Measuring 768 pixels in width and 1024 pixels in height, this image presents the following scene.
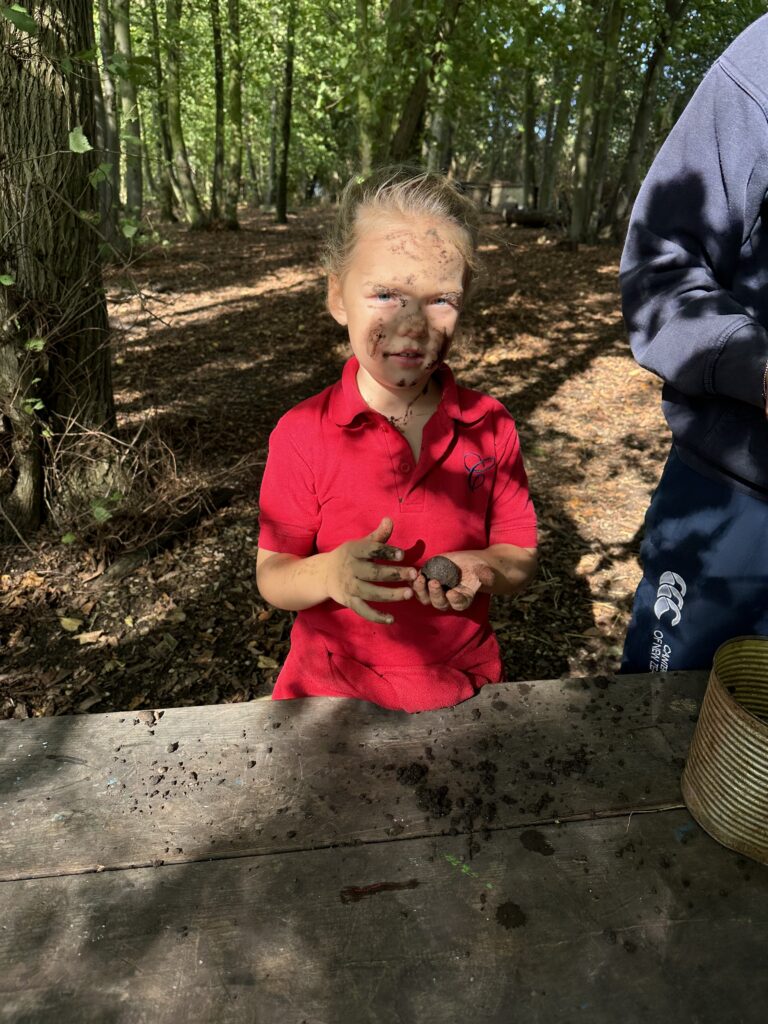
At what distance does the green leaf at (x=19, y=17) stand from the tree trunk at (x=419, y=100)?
6069 millimetres

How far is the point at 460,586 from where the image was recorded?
60.1 inches

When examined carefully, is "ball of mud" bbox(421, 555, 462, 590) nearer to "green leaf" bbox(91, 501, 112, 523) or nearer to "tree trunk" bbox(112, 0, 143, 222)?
"tree trunk" bbox(112, 0, 143, 222)

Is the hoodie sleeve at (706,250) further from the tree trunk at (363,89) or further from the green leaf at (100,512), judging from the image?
the tree trunk at (363,89)

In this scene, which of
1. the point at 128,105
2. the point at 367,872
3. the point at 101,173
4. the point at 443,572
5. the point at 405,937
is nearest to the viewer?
the point at 405,937

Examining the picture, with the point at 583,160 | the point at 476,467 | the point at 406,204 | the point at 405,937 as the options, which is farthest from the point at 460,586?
the point at 583,160

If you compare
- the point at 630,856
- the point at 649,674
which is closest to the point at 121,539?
the point at 649,674

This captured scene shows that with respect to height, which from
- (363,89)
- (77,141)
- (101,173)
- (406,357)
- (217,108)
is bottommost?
(406,357)

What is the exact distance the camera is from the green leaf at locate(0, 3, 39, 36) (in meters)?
2.79

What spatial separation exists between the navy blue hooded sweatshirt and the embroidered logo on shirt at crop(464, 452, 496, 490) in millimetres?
476

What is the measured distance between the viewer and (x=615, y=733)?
162 centimetres

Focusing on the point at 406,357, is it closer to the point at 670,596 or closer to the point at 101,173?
the point at 670,596

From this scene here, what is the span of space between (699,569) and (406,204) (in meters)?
1.23

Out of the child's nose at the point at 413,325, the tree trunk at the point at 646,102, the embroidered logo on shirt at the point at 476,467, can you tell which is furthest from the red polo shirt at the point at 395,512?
the tree trunk at the point at 646,102

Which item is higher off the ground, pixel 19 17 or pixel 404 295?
pixel 19 17
